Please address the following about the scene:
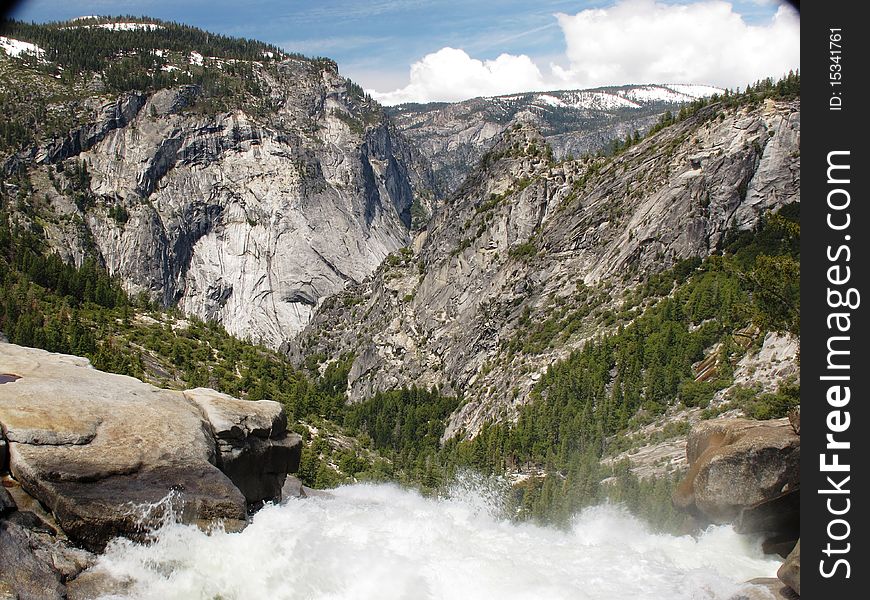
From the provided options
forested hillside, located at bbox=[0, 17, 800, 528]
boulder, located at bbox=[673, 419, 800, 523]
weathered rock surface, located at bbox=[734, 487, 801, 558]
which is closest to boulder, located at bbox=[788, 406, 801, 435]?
boulder, located at bbox=[673, 419, 800, 523]

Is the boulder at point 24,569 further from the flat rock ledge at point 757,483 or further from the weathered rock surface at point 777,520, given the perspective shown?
the weathered rock surface at point 777,520

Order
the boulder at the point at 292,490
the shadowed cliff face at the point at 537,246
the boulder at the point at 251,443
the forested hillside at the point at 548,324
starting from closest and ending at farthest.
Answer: the boulder at the point at 251,443
the boulder at the point at 292,490
the forested hillside at the point at 548,324
the shadowed cliff face at the point at 537,246

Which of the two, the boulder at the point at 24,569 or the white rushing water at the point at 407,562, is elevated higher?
the boulder at the point at 24,569

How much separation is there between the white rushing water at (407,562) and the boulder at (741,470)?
1.75m

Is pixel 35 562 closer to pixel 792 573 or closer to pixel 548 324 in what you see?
pixel 792 573

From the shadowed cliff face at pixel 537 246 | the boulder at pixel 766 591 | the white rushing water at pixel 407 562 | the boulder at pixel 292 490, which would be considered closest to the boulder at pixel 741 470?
the white rushing water at pixel 407 562

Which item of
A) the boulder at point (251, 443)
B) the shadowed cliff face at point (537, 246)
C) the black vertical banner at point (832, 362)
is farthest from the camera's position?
the shadowed cliff face at point (537, 246)

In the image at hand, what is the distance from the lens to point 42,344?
5847 centimetres

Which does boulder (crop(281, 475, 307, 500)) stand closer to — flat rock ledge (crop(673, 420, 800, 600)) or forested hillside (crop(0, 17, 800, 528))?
flat rock ledge (crop(673, 420, 800, 600))

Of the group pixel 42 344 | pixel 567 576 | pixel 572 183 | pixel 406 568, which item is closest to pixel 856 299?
pixel 567 576

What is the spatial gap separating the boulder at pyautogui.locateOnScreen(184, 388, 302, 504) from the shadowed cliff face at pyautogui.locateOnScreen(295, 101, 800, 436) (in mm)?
69848

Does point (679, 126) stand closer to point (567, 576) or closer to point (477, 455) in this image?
point (477, 455)

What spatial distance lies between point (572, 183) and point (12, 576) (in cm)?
12980

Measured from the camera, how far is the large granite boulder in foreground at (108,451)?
18203mm
